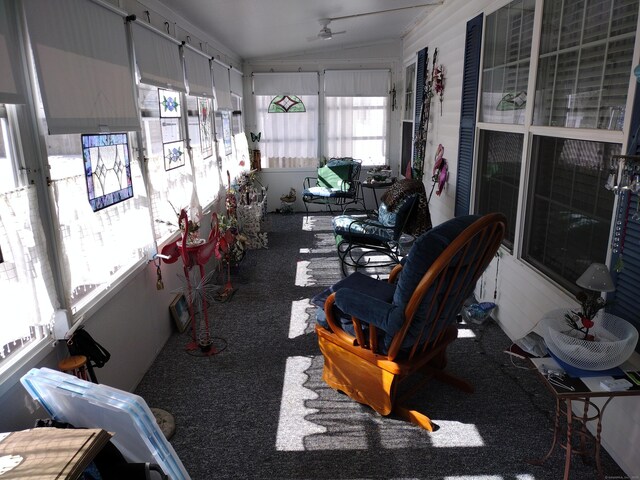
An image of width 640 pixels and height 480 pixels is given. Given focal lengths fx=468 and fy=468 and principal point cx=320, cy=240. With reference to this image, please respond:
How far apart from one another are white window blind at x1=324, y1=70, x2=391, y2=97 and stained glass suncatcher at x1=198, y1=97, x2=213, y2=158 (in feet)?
9.81

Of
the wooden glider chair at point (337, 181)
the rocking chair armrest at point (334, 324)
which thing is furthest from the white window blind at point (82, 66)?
the wooden glider chair at point (337, 181)

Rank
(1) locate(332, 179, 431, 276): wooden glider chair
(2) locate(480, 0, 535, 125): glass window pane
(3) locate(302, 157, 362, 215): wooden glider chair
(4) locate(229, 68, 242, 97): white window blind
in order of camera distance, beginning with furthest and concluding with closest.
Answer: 1. (3) locate(302, 157, 362, 215): wooden glider chair
2. (4) locate(229, 68, 242, 97): white window blind
3. (1) locate(332, 179, 431, 276): wooden glider chair
4. (2) locate(480, 0, 535, 125): glass window pane

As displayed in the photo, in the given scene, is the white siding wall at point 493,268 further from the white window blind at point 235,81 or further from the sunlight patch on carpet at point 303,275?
the white window blind at point 235,81

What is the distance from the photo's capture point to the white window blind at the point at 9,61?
1.69 m

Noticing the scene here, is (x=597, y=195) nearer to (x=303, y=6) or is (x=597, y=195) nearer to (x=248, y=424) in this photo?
(x=248, y=424)

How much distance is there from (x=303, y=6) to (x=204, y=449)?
12.3 ft

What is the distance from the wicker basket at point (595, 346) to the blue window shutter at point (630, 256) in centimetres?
12

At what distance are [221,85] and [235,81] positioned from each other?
1349mm

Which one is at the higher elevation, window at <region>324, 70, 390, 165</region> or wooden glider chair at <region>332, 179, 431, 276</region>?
window at <region>324, 70, 390, 165</region>

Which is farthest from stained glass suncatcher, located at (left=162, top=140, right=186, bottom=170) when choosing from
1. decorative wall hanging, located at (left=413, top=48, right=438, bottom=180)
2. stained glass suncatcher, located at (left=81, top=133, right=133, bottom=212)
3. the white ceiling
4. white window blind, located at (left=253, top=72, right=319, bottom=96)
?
white window blind, located at (left=253, top=72, right=319, bottom=96)

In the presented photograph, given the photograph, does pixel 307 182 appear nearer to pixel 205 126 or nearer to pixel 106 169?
pixel 205 126

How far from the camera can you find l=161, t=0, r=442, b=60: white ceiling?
12.9 feet

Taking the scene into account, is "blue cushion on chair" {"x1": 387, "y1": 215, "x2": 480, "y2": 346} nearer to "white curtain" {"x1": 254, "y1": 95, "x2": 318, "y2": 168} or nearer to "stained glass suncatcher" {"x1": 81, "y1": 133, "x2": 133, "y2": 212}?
"stained glass suncatcher" {"x1": 81, "y1": 133, "x2": 133, "y2": 212}

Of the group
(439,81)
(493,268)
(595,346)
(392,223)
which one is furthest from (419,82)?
(595,346)
